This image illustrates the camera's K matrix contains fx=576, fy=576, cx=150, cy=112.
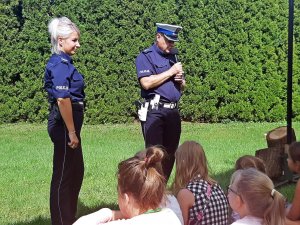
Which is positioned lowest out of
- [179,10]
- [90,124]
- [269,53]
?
[90,124]

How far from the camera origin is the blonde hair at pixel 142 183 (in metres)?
2.46

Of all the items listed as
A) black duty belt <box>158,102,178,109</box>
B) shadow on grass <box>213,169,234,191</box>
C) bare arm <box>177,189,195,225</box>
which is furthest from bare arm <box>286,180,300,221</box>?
shadow on grass <box>213,169,234,191</box>

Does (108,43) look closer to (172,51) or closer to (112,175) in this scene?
(112,175)

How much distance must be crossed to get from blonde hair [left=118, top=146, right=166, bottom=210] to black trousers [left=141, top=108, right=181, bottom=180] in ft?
6.86

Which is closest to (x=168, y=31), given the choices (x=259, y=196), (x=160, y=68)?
(x=160, y=68)

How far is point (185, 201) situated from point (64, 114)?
107cm

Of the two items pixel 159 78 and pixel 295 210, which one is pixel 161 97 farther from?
pixel 295 210

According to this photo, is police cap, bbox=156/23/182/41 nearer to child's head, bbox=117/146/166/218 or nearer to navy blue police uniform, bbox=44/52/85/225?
navy blue police uniform, bbox=44/52/85/225

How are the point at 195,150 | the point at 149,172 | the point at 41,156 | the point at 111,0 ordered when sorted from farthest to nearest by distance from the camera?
the point at 111,0 → the point at 41,156 → the point at 195,150 → the point at 149,172

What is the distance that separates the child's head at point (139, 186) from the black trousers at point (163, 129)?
2097 mm

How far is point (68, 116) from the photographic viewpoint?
3846 millimetres

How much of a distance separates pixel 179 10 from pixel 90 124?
2.59 metres

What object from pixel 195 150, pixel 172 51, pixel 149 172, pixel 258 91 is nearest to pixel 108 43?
pixel 258 91

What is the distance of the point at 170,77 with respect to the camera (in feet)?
15.2
